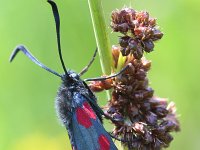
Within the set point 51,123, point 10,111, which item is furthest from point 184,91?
point 10,111

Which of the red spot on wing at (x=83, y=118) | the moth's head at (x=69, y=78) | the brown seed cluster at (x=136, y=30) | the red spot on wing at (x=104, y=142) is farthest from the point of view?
the moth's head at (x=69, y=78)

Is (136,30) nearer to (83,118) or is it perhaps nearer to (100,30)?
(100,30)

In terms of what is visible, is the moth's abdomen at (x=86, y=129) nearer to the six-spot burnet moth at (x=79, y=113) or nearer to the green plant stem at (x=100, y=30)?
the six-spot burnet moth at (x=79, y=113)

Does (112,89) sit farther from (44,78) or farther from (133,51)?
(44,78)

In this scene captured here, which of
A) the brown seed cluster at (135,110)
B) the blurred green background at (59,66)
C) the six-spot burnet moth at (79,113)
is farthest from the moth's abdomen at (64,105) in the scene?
the blurred green background at (59,66)

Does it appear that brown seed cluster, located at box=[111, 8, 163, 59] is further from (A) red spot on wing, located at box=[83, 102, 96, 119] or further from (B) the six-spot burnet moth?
(A) red spot on wing, located at box=[83, 102, 96, 119]

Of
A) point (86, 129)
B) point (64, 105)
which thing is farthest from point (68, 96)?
point (86, 129)

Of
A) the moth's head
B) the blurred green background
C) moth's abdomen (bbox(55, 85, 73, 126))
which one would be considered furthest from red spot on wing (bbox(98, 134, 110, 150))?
the blurred green background
